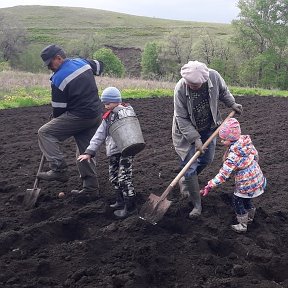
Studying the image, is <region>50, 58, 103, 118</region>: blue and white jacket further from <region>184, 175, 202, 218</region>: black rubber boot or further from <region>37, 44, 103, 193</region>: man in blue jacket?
<region>184, 175, 202, 218</region>: black rubber boot

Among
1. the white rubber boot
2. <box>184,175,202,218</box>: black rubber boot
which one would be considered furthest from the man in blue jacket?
the white rubber boot

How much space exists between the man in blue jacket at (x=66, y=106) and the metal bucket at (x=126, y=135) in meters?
0.89

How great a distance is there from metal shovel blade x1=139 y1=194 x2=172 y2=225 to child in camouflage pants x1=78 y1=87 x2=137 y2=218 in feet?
1.51

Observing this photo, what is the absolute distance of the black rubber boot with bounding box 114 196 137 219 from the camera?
5.88 metres

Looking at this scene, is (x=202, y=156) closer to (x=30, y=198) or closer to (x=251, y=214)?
(x=251, y=214)

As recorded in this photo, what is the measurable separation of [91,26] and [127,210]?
7691cm

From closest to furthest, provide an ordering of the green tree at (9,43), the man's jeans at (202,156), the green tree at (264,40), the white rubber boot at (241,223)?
the white rubber boot at (241,223)
the man's jeans at (202,156)
the green tree at (264,40)
the green tree at (9,43)

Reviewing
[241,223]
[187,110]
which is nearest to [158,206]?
[241,223]

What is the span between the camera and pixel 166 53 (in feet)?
154

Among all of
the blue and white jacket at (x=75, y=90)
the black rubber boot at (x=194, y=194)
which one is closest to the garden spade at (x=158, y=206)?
the black rubber boot at (x=194, y=194)

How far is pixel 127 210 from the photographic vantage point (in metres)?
5.94

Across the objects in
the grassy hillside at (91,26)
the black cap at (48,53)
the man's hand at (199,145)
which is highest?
the black cap at (48,53)

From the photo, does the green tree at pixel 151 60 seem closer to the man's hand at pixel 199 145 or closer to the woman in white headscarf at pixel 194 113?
the woman in white headscarf at pixel 194 113

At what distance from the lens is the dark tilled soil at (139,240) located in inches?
173
